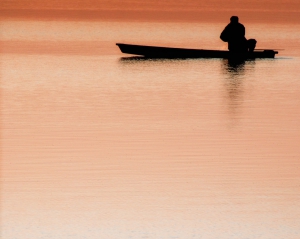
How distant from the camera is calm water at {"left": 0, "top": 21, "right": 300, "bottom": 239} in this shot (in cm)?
783

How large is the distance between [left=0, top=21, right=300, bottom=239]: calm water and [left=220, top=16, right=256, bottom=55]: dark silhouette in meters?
2.66

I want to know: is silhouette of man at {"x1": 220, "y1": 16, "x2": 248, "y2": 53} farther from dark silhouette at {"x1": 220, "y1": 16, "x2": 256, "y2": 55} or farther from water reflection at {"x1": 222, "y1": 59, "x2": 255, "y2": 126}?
water reflection at {"x1": 222, "y1": 59, "x2": 255, "y2": 126}

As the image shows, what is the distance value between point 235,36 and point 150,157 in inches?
464

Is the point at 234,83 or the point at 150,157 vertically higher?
the point at 150,157

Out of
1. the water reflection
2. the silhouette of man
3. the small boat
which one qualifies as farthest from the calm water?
the small boat

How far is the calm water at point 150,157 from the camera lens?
25.7 feet

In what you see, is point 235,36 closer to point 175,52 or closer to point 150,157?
point 175,52

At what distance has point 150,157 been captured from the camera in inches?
400

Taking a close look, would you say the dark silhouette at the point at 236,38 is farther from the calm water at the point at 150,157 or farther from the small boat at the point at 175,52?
the calm water at the point at 150,157

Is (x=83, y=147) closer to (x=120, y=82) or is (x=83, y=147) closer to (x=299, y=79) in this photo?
(x=120, y=82)

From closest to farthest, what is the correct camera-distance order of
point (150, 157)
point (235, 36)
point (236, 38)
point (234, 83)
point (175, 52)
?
point (150, 157) < point (234, 83) < point (235, 36) < point (236, 38) < point (175, 52)

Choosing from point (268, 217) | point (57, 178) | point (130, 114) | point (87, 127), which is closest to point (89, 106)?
point (130, 114)

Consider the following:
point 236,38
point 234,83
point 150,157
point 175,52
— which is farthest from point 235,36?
point 150,157

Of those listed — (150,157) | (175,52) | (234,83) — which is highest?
(150,157)
